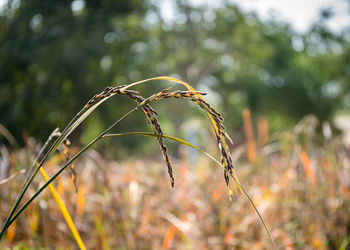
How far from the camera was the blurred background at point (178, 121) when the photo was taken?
92.7 inches

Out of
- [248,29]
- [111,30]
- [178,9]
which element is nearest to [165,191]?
[111,30]

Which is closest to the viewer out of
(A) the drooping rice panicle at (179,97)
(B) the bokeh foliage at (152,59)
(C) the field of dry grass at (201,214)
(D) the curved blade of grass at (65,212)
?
(A) the drooping rice panicle at (179,97)

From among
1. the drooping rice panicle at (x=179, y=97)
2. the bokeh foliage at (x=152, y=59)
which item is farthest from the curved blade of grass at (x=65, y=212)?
the bokeh foliage at (x=152, y=59)

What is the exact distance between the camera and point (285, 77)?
25.6m

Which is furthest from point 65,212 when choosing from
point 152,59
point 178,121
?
point 178,121

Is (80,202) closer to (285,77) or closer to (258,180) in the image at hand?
(258,180)

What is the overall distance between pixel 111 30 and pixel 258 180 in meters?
12.1

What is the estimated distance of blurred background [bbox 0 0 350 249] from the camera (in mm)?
2355

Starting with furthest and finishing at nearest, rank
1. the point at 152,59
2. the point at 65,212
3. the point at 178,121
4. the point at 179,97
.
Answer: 1. the point at 178,121
2. the point at 152,59
3. the point at 65,212
4. the point at 179,97

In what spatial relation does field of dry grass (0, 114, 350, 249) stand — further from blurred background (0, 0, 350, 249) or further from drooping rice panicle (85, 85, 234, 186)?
drooping rice panicle (85, 85, 234, 186)

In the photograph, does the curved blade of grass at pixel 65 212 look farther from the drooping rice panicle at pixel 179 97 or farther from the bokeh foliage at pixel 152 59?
the bokeh foliage at pixel 152 59

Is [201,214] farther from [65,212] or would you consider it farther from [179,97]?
[179,97]

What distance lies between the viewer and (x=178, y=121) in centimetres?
2311

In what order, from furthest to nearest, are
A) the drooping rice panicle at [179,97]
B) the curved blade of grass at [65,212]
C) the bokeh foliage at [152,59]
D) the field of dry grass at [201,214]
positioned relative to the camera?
the bokeh foliage at [152,59] < the field of dry grass at [201,214] < the curved blade of grass at [65,212] < the drooping rice panicle at [179,97]
